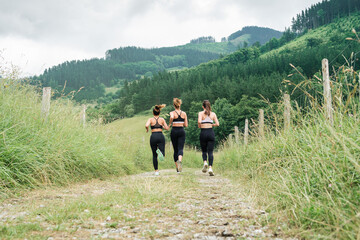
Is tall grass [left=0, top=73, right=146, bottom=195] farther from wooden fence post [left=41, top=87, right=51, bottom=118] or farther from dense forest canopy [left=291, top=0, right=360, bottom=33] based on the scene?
dense forest canopy [left=291, top=0, right=360, bottom=33]

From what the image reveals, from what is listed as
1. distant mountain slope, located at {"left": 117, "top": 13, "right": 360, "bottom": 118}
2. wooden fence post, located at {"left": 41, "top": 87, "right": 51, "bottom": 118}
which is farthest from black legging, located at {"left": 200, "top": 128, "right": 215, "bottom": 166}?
distant mountain slope, located at {"left": 117, "top": 13, "right": 360, "bottom": 118}

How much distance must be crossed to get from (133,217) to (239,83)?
234 ft

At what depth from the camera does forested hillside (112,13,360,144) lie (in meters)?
48.2

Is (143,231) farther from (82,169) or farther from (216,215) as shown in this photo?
(82,169)

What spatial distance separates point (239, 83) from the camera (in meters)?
71.7

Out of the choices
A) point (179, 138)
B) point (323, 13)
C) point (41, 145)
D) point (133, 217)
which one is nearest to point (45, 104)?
point (41, 145)

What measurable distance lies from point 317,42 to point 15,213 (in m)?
128

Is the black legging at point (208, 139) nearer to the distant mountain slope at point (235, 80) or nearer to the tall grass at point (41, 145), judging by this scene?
the tall grass at point (41, 145)

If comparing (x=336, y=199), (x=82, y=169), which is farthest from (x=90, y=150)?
(x=336, y=199)

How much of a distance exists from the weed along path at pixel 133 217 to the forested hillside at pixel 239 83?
36913 mm

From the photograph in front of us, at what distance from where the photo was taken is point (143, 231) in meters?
2.74

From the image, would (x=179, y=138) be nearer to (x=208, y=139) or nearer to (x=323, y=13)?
(x=208, y=139)

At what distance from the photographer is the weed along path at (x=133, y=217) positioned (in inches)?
102

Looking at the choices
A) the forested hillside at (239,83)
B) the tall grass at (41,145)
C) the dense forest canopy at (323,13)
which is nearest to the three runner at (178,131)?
the tall grass at (41,145)
